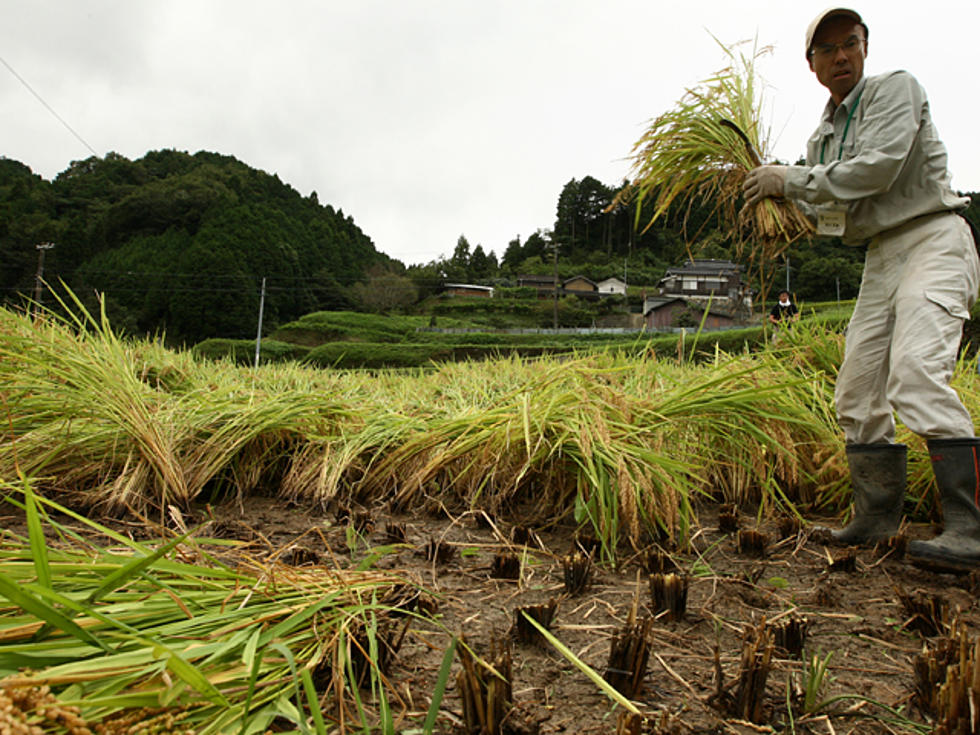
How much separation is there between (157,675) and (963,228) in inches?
99.8

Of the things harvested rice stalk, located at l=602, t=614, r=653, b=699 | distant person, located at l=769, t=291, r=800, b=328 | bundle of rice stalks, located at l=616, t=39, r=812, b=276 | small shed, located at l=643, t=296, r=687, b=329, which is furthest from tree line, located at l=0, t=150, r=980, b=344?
harvested rice stalk, located at l=602, t=614, r=653, b=699

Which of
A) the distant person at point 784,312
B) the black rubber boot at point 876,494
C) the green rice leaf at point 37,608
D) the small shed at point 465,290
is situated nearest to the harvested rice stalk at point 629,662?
the green rice leaf at point 37,608

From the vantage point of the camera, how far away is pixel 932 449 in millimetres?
1770

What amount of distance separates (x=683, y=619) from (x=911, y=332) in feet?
4.36

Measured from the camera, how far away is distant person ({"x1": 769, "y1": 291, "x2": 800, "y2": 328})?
141 inches

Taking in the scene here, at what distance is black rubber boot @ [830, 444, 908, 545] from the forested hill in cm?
3096

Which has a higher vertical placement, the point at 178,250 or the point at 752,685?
the point at 178,250

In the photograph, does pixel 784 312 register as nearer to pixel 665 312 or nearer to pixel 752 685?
pixel 752 685

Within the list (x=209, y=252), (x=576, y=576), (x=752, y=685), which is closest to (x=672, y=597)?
(x=576, y=576)

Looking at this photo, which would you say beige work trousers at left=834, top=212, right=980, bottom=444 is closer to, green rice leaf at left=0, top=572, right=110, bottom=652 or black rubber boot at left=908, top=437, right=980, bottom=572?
black rubber boot at left=908, top=437, right=980, bottom=572

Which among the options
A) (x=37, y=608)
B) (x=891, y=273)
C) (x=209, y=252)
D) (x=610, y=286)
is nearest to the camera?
(x=37, y=608)

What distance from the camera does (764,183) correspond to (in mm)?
2107

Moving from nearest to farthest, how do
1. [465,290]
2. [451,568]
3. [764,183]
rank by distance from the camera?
1. [451,568]
2. [764,183]
3. [465,290]

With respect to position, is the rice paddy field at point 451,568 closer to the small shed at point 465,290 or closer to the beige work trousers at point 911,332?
the beige work trousers at point 911,332
